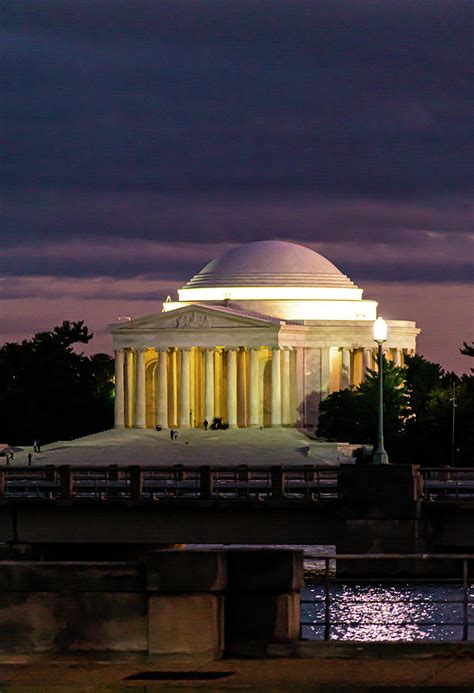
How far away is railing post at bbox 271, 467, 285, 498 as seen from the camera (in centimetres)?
8006

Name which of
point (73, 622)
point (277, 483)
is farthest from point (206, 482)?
Result: point (73, 622)

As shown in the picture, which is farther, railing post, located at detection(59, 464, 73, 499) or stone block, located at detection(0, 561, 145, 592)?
railing post, located at detection(59, 464, 73, 499)

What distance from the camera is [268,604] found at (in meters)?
29.4

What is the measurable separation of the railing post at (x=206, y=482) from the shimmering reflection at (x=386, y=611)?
4779 millimetres

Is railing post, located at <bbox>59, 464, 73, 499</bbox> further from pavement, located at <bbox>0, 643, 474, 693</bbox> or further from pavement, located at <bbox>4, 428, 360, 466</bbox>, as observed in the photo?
pavement, located at <bbox>4, 428, 360, 466</bbox>

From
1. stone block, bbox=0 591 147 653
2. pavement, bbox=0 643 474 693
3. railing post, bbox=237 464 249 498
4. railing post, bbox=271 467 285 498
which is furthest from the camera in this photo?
railing post, bbox=237 464 249 498

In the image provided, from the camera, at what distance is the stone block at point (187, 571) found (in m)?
28.8

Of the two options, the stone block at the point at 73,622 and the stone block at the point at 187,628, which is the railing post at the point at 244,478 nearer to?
the stone block at the point at 73,622

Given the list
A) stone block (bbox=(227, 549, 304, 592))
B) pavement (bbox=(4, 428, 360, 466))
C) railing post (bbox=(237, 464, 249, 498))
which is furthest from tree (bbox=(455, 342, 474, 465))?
stone block (bbox=(227, 549, 304, 592))

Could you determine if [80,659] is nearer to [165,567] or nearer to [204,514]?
[165,567]

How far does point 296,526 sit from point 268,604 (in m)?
50.7

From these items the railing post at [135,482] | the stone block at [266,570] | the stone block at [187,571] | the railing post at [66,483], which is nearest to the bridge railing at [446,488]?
the railing post at [135,482]

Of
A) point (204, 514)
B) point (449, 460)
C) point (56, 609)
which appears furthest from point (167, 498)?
point (449, 460)

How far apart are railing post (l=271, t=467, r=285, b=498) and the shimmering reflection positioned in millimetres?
3463
